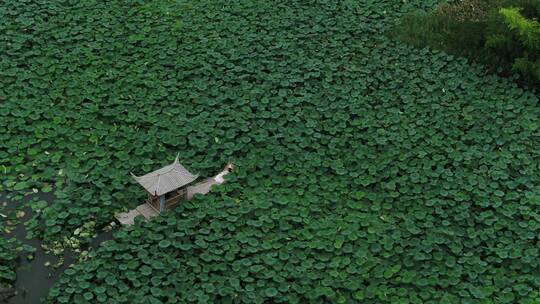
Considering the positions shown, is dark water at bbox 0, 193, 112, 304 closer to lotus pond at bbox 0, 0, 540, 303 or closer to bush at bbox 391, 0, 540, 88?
lotus pond at bbox 0, 0, 540, 303

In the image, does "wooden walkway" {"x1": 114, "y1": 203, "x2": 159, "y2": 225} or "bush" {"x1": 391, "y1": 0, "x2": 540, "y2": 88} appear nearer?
"wooden walkway" {"x1": 114, "y1": 203, "x2": 159, "y2": 225}

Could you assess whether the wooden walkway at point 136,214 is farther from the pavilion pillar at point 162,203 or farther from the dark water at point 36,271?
the dark water at point 36,271

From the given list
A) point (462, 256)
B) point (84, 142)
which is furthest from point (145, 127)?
point (462, 256)

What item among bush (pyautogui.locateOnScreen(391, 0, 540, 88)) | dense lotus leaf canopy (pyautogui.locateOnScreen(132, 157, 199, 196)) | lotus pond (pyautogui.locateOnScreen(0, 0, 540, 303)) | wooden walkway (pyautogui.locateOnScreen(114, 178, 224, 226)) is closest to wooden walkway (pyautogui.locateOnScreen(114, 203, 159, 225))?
wooden walkway (pyautogui.locateOnScreen(114, 178, 224, 226))

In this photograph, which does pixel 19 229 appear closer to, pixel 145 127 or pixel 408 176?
pixel 145 127

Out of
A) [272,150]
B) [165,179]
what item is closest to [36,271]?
[165,179]

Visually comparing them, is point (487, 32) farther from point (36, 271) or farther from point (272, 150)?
point (36, 271)
